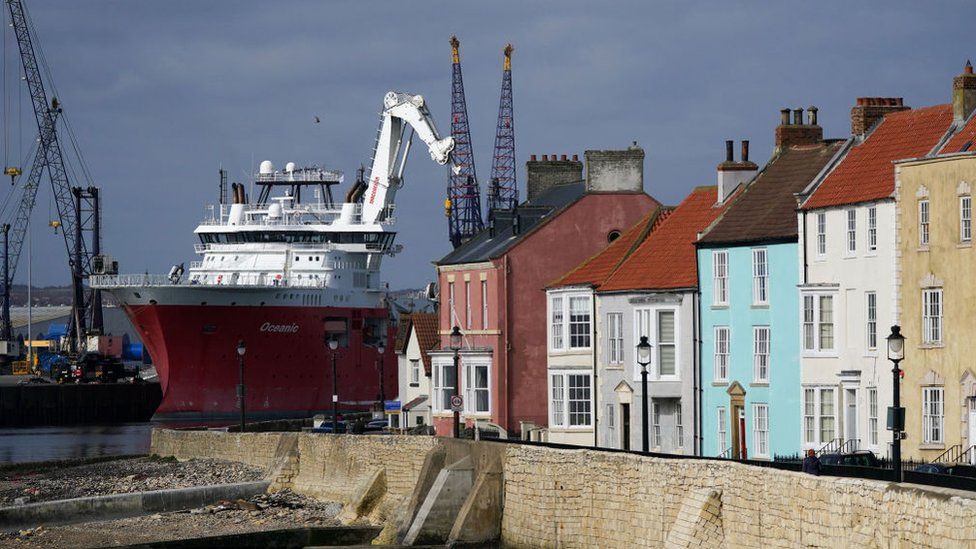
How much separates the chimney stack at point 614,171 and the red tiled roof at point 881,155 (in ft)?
43.9

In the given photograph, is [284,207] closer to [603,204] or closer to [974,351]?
[603,204]

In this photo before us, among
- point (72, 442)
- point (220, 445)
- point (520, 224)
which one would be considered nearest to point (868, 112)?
point (520, 224)

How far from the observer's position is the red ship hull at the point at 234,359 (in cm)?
9944

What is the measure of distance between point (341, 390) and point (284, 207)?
44.9ft

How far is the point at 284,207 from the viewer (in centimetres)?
11294

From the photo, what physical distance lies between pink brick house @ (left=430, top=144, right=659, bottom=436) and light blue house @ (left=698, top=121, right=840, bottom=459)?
979cm

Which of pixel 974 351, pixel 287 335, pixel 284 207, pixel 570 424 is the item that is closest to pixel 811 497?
pixel 974 351

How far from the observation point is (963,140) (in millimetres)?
34844

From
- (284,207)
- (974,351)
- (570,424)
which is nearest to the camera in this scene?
(974,351)

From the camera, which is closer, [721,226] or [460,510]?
[460,510]

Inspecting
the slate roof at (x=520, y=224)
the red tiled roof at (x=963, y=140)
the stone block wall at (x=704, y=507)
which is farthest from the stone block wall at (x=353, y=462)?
the red tiled roof at (x=963, y=140)

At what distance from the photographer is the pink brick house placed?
2045 inches

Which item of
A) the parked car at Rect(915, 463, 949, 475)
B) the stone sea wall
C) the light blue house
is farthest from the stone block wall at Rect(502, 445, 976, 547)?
the light blue house

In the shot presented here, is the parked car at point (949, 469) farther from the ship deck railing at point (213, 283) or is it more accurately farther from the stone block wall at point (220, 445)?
the ship deck railing at point (213, 283)
